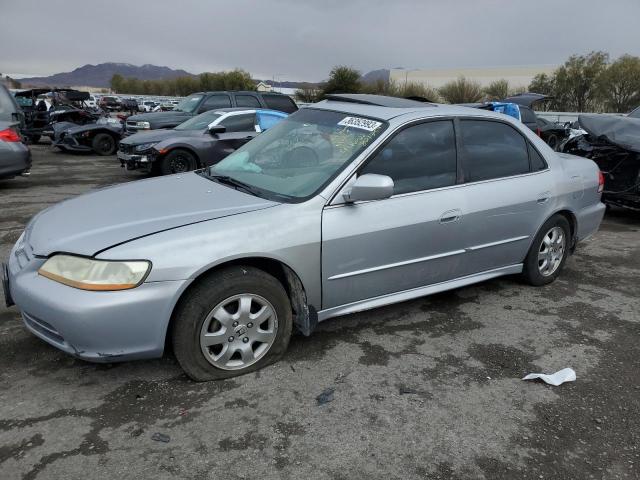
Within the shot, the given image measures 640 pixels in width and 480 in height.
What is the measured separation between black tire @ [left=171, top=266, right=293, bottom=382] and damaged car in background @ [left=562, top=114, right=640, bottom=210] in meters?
6.12

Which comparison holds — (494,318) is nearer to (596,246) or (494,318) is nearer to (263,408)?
(263,408)

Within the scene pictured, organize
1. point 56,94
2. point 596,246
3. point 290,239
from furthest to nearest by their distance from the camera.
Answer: point 56,94, point 596,246, point 290,239

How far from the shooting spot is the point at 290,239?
2.98 metres

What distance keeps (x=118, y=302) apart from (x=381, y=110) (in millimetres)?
2259

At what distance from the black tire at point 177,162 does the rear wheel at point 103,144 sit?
19.9ft

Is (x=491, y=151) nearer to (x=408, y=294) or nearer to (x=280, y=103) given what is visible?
(x=408, y=294)

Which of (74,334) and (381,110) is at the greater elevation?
(381,110)

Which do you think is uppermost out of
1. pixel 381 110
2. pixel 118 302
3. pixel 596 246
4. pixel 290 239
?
pixel 381 110

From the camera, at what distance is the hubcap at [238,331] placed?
2.85m

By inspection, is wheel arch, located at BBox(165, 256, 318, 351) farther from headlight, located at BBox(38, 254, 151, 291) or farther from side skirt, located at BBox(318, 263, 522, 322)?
headlight, located at BBox(38, 254, 151, 291)

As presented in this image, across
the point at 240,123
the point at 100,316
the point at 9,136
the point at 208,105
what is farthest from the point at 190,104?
the point at 100,316

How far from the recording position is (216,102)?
42.8 ft

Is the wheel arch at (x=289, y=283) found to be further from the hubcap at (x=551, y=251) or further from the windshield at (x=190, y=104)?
the windshield at (x=190, y=104)

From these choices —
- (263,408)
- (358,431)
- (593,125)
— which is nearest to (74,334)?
(263,408)
